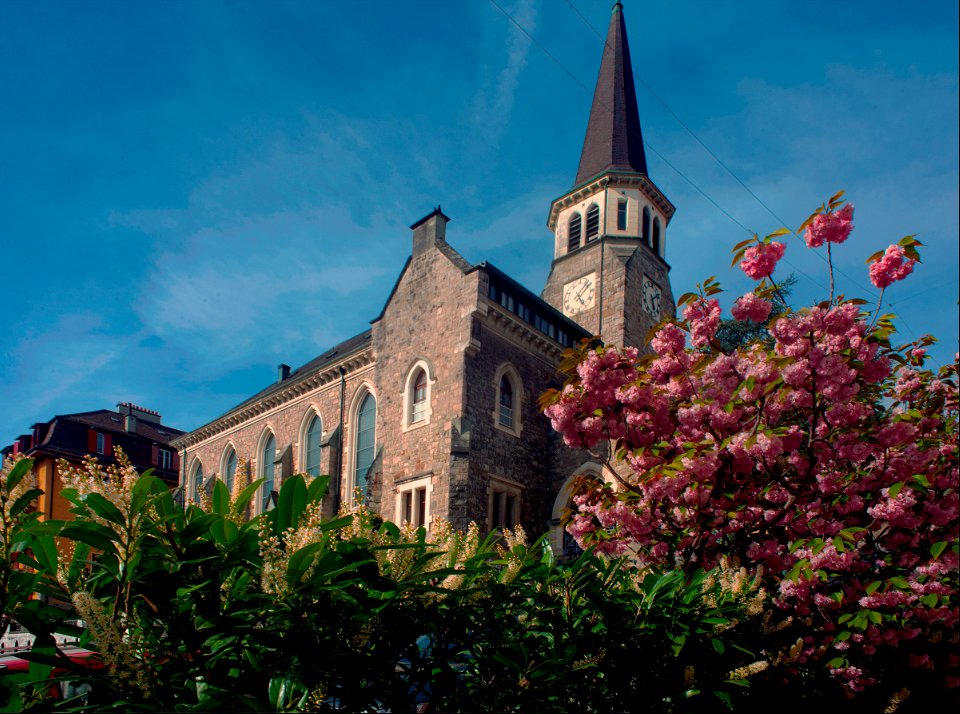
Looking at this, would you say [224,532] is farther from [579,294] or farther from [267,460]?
[267,460]

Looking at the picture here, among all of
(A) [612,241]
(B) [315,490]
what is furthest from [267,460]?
(B) [315,490]

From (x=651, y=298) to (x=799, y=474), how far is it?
23.5m

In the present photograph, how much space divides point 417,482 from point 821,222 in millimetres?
15395

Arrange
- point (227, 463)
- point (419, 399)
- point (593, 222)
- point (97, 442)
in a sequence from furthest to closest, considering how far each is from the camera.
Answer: point (97, 442)
point (227, 463)
point (593, 222)
point (419, 399)

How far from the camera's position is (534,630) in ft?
13.5

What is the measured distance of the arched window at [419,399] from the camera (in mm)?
21984

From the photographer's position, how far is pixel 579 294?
30531 mm

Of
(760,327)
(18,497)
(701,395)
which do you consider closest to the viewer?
(18,497)

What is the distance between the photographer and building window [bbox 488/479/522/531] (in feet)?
70.0

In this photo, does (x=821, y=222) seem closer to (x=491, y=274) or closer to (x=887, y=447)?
(x=887, y=447)

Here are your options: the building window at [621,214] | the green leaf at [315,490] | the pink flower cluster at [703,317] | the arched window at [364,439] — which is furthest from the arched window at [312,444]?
the green leaf at [315,490]

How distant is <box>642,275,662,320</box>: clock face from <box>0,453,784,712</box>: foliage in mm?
26974

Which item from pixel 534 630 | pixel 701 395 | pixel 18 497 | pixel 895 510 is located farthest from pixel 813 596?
pixel 18 497

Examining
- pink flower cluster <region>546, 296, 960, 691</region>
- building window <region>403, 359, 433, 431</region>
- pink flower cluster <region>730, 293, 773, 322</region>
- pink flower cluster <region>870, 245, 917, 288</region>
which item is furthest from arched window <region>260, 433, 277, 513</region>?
pink flower cluster <region>870, 245, 917, 288</region>
